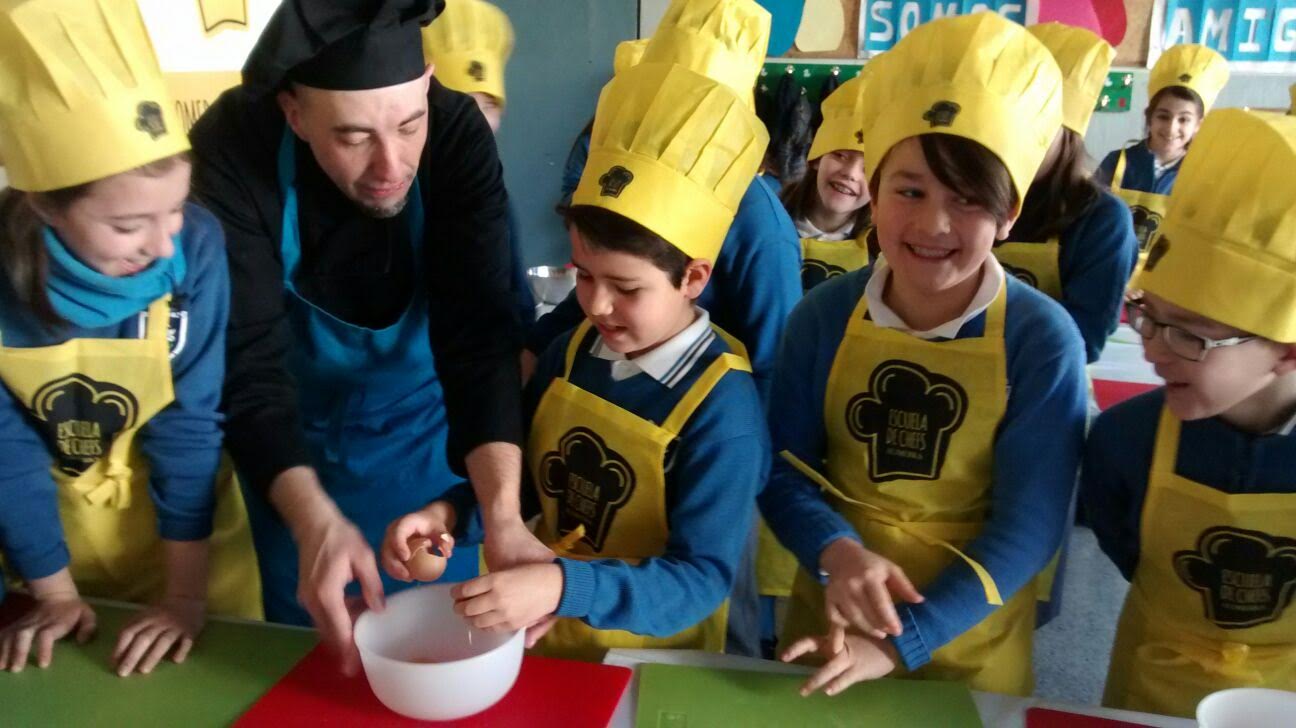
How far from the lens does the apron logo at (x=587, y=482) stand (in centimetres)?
98

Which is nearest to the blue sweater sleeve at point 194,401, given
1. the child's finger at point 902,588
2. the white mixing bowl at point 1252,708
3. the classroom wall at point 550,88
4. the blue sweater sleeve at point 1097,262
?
the child's finger at point 902,588

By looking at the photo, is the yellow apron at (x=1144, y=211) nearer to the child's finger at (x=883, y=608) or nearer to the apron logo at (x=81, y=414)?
the child's finger at (x=883, y=608)

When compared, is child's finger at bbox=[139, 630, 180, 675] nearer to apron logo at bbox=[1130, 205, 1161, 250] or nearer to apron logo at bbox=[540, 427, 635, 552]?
apron logo at bbox=[540, 427, 635, 552]

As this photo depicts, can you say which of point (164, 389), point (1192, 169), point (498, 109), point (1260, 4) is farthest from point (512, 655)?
point (1260, 4)

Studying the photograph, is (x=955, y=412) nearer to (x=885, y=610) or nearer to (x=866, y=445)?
(x=866, y=445)

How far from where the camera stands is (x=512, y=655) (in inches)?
29.9

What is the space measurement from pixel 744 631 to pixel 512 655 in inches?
33.0

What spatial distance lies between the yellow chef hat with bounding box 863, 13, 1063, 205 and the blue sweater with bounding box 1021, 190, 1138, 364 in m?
0.72

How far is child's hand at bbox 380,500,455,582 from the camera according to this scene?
0.88 m

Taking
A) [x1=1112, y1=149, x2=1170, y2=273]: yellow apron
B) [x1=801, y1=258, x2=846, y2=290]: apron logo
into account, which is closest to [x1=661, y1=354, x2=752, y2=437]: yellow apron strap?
[x1=801, y1=258, x2=846, y2=290]: apron logo

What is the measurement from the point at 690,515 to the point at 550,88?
3034 mm

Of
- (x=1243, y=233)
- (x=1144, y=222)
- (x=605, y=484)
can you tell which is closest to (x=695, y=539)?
(x=605, y=484)

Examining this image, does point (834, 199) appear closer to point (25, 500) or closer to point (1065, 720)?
point (1065, 720)

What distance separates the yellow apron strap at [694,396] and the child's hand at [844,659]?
0.81 ft
